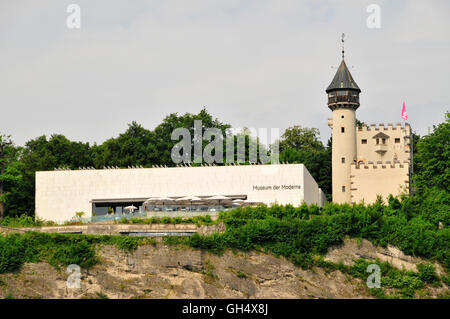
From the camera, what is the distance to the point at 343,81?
7319cm


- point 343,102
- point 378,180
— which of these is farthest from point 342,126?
point 378,180

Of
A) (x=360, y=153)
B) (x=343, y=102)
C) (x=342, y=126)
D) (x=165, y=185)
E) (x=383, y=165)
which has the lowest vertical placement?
(x=165, y=185)

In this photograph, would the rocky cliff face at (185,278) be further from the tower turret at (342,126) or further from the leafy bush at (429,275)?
the tower turret at (342,126)

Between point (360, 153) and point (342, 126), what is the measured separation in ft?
12.8

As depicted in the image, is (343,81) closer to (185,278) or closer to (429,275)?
(429,275)

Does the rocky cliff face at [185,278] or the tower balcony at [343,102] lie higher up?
the tower balcony at [343,102]

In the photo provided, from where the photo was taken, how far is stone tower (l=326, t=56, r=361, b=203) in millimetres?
71750

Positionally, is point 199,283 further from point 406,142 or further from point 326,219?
point 406,142

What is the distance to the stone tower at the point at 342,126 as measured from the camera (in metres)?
71.8

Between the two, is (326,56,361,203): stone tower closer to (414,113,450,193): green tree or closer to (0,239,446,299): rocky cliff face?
(414,113,450,193): green tree

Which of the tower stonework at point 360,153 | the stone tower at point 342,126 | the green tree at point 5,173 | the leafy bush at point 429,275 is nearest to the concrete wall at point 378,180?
the tower stonework at point 360,153

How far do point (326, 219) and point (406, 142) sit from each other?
25071 mm

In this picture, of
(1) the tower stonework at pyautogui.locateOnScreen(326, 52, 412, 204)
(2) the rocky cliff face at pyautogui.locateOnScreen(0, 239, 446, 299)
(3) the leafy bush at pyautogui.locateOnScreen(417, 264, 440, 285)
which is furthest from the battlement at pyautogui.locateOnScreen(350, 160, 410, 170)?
(2) the rocky cliff face at pyautogui.locateOnScreen(0, 239, 446, 299)

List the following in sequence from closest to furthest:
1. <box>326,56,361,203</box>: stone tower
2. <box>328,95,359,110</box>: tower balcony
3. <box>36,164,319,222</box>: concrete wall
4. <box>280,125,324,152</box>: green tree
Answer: <box>36,164,319,222</box>: concrete wall, <box>326,56,361,203</box>: stone tower, <box>328,95,359,110</box>: tower balcony, <box>280,125,324,152</box>: green tree
